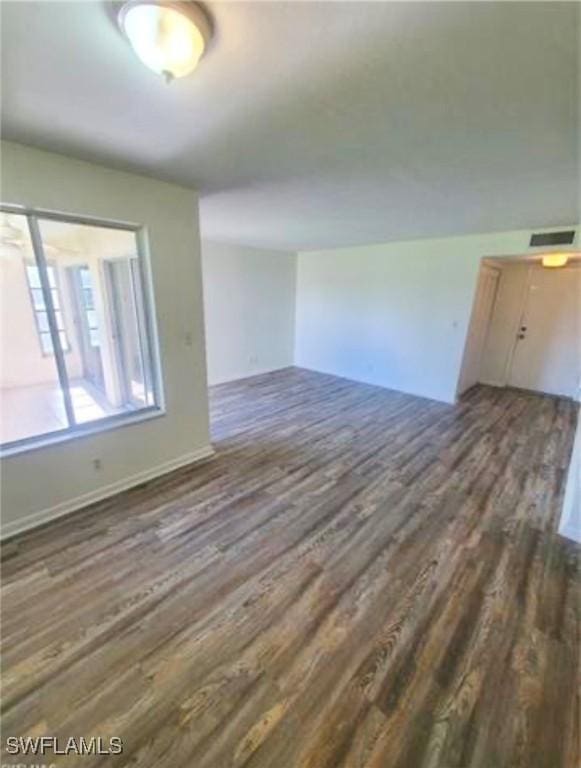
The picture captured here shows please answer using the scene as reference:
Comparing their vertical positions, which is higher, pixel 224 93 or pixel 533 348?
pixel 224 93

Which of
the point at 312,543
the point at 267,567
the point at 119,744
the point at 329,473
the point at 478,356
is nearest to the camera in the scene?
the point at 119,744

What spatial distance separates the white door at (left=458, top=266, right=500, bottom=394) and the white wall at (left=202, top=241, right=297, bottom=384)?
11.5ft

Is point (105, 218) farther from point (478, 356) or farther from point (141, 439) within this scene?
point (478, 356)

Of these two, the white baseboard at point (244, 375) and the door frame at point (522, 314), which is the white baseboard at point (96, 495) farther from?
the door frame at point (522, 314)

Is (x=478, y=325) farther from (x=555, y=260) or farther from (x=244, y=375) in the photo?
(x=244, y=375)

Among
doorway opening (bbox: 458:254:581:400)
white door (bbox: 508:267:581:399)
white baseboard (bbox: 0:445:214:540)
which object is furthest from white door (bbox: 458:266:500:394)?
white baseboard (bbox: 0:445:214:540)

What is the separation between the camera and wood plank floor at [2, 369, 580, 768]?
1335 millimetres

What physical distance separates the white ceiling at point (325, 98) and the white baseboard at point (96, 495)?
7.92ft

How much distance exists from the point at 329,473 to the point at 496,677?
72.5 inches

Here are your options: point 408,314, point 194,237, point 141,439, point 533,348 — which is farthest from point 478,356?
point 141,439

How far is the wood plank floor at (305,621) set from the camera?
133cm

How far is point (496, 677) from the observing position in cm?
155

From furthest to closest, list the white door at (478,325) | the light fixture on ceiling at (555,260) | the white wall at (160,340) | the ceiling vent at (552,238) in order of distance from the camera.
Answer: the white door at (478,325) < the light fixture on ceiling at (555,260) < the ceiling vent at (552,238) < the white wall at (160,340)

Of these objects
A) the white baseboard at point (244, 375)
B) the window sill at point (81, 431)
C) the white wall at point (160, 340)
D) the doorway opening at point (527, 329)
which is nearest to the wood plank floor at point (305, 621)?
the white wall at point (160, 340)
